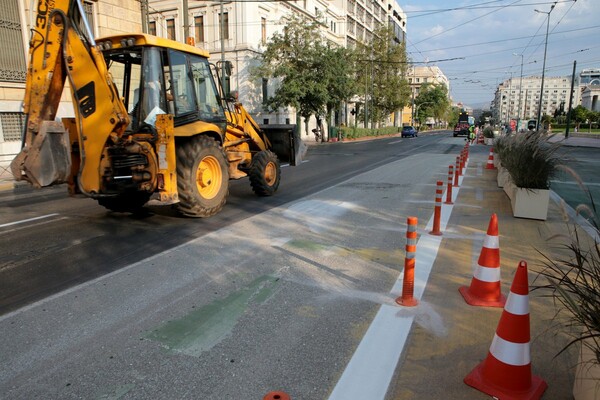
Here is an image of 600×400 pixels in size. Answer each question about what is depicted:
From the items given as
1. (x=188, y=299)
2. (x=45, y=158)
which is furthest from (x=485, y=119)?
Answer: (x=188, y=299)

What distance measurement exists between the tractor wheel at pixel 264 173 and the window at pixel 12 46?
46.0 feet

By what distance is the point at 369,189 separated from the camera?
11.6 metres

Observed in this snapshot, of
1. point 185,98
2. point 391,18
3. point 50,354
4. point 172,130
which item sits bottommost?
point 50,354

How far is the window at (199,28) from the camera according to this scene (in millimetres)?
42531

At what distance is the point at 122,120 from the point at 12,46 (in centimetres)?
1590

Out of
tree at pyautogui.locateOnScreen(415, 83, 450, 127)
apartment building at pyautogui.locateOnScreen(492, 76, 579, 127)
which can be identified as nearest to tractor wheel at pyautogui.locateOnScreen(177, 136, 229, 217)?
tree at pyautogui.locateOnScreen(415, 83, 450, 127)

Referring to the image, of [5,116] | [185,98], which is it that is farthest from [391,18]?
[185,98]

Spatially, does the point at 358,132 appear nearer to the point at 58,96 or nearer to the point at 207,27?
the point at 207,27

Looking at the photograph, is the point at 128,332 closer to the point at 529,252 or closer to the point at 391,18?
the point at 529,252

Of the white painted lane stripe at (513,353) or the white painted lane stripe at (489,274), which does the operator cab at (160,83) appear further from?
the white painted lane stripe at (513,353)

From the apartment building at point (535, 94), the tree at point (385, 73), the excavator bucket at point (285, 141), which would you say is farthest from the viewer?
the apartment building at point (535, 94)

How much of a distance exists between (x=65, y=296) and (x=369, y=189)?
851 centimetres

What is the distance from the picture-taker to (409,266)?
4129mm

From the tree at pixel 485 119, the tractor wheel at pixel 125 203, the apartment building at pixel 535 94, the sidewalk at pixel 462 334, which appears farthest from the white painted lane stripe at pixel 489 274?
the apartment building at pixel 535 94
